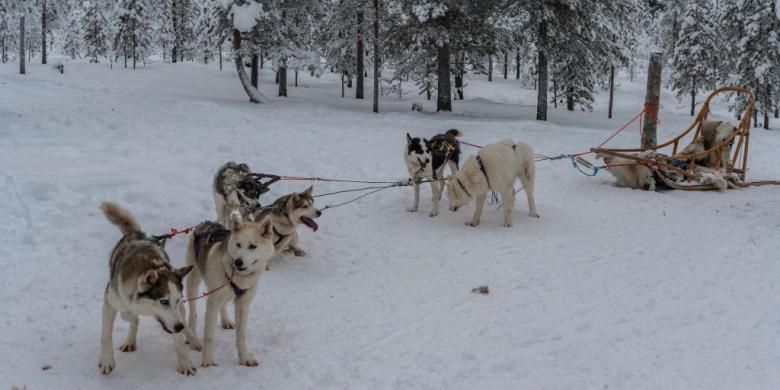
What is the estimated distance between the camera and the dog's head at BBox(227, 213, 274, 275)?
4.76 metres

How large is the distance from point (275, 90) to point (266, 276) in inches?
1116

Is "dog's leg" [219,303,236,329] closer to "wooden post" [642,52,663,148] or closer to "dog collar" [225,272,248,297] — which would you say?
"dog collar" [225,272,248,297]

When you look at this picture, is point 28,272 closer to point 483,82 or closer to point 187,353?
point 187,353

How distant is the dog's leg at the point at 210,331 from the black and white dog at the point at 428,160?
5.52m

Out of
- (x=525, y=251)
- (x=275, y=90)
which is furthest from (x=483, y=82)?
(x=525, y=251)

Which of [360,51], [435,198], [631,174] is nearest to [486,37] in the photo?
[360,51]

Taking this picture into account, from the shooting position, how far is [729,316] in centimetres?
570

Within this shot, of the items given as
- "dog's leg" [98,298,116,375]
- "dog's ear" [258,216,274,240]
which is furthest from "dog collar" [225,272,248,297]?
"dog's leg" [98,298,116,375]

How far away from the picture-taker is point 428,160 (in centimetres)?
1013

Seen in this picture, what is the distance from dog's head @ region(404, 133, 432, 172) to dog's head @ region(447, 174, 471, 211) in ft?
2.23

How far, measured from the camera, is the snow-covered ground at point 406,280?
16.0ft

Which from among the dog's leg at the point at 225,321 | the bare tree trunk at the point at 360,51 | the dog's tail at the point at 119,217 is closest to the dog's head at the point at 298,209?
the dog's leg at the point at 225,321

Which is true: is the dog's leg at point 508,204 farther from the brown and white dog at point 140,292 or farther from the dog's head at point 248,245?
the brown and white dog at point 140,292

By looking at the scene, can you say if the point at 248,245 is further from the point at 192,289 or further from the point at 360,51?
the point at 360,51
